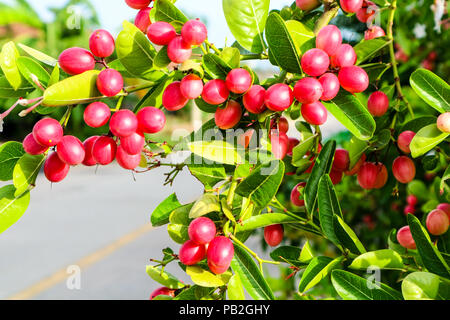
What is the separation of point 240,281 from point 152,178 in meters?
5.16

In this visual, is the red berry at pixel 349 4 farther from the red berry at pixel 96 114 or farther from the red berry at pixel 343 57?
the red berry at pixel 96 114

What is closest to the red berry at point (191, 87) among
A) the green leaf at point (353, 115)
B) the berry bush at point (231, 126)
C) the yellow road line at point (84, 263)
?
the berry bush at point (231, 126)

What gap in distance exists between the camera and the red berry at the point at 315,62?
352 mm

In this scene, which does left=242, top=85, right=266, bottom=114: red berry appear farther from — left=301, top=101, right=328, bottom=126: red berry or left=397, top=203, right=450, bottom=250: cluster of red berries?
left=397, top=203, right=450, bottom=250: cluster of red berries

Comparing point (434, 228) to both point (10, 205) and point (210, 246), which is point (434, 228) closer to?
point (210, 246)

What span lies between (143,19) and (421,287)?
11.2 inches

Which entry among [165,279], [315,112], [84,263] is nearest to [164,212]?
[165,279]

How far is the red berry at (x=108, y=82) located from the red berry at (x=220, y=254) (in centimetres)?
13

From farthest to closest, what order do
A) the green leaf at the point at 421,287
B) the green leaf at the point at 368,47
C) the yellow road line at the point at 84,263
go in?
the yellow road line at the point at 84,263
the green leaf at the point at 368,47
the green leaf at the point at 421,287

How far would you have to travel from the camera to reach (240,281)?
38cm

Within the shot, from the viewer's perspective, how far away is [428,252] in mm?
357

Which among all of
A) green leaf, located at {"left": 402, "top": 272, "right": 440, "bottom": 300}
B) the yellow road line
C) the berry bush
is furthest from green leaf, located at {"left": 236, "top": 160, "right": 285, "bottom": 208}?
the yellow road line
